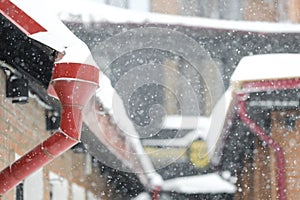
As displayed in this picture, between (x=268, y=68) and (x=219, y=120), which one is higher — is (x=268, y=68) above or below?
above

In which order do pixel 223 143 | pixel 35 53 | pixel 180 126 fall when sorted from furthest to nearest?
1. pixel 180 126
2. pixel 223 143
3. pixel 35 53

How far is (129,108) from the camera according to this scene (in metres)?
12.4

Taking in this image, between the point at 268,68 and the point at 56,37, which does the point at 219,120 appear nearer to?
the point at 268,68

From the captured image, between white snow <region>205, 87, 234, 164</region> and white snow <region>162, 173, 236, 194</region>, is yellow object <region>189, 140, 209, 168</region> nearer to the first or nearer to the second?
white snow <region>162, 173, 236, 194</region>

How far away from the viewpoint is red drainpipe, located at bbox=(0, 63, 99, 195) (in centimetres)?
391

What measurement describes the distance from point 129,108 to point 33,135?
5.85m

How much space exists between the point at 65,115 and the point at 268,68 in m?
4.15

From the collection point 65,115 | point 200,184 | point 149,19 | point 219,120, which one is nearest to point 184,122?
point 200,184

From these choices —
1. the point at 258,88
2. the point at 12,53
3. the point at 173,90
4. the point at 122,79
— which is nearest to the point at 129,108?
the point at 122,79

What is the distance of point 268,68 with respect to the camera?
25.9ft

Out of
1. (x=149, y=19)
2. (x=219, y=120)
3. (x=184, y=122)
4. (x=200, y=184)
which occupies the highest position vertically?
(x=149, y=19)

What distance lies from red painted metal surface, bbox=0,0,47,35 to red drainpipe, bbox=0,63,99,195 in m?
0.23

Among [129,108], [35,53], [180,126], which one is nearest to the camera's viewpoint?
[35,53]

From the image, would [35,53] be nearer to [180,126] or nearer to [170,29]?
[170,29]
